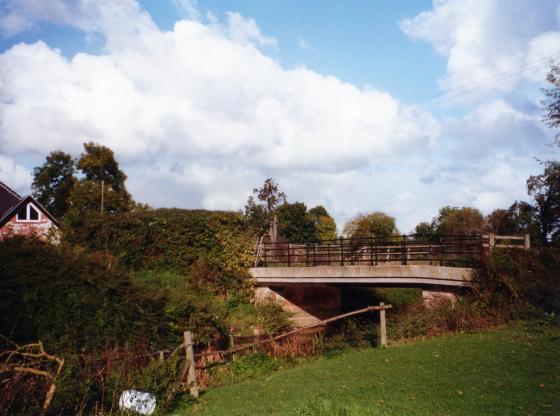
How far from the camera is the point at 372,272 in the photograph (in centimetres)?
1978

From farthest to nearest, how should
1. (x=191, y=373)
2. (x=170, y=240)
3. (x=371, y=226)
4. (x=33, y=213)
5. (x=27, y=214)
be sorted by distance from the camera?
(x=371, y=226), (x=33, y=213), (x=27, y=214), (x=170, y=240), (x=191, y=373)

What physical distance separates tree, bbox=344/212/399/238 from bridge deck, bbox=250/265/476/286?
24.6 m

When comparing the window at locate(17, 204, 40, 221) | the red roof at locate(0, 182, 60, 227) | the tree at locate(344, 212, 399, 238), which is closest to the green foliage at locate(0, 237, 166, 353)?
the red roof at locate(0, 182, 60, 227)

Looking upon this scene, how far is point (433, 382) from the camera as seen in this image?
9.05 meters

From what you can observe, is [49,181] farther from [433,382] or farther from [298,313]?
[433,382]

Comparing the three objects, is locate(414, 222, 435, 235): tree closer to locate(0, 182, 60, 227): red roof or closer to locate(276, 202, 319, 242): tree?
locate(276, 202, 319, 242): tree

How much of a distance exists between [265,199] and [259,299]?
23.8 meters

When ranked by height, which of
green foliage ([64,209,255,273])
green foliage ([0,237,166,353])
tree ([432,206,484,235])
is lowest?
green foliage ([0,237,166,353])

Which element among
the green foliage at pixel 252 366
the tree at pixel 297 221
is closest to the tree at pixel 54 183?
the tree at pixel 297 221

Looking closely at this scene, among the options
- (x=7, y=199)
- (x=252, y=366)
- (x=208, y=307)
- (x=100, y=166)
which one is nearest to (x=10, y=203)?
(x=7, y=199)

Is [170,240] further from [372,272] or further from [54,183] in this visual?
[54,183]

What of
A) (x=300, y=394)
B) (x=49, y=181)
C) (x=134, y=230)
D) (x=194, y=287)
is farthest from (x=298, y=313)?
(x=49, y=181)

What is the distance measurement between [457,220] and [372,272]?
37.0 m

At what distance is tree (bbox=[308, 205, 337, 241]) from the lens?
62.3 metres
